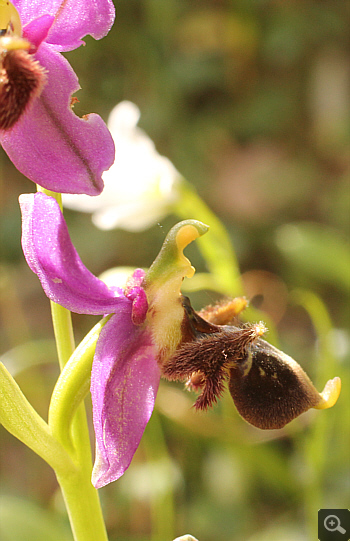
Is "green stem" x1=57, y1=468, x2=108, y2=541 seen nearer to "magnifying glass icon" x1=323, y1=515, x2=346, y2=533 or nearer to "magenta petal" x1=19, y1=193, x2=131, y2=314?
"magenta petal" x1=19, y1=193, x2=131, y2=314

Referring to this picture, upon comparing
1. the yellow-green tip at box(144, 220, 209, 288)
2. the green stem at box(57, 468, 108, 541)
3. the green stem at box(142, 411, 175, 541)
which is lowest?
the green stem at box(142, 411, 175, 541)

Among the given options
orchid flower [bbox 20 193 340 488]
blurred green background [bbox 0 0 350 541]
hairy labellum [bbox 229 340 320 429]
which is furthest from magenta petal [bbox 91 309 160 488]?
blurred green background [bbox 0 0 350 541]

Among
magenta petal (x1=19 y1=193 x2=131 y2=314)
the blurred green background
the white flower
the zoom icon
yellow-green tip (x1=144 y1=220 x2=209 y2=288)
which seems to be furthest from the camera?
the blurred green background

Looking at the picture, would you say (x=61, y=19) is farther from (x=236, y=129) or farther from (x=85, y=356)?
(x=236, y=129)

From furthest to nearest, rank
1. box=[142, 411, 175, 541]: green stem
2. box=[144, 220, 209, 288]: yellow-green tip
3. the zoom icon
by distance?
box=[142, 411, 175, 541]: green stem → the zoom icon → box=[144, 220, 209, 288]: yellow-green tip

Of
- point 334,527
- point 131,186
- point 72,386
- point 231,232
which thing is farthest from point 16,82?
point 231,232

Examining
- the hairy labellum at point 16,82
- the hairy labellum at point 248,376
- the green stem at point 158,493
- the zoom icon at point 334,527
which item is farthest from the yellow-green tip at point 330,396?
the green stem at point 158,493

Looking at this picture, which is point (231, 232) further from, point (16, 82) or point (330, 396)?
point (16, 82)

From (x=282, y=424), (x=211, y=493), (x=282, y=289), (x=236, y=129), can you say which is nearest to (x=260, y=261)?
(x=282, y=289)
